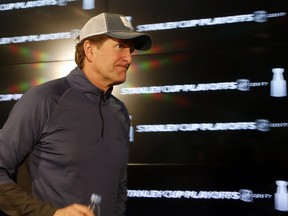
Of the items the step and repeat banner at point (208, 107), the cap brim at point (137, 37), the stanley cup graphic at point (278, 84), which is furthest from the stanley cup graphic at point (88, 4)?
the stanley cup graphic at point (278, 84)

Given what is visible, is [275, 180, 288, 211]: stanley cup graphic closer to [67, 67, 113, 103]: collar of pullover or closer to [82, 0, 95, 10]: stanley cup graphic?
[67, 67, 113, 103]: collar of pullover

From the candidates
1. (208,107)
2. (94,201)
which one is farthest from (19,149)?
(208,107)

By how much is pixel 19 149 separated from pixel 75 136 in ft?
0.51

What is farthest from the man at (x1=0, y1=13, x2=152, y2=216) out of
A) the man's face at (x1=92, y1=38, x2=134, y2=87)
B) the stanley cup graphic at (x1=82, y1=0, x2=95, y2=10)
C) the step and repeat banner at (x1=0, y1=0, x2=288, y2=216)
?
the stanley cup graphic at (x1=82, y1=0, x2=95, y2=10)

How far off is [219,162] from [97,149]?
766 millimetres

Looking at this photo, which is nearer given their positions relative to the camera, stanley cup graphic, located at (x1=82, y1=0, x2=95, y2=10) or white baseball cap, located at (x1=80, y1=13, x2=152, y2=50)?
white baseball cap, located at (x1=80, y1=13, x2=152, y2=50)

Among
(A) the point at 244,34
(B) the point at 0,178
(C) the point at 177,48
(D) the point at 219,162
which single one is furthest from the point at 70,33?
(B) the point at 0,178

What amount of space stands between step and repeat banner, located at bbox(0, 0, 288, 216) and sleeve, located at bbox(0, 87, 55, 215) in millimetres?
843

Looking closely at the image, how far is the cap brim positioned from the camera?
107 cm

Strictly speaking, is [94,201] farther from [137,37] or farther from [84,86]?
[137,37]

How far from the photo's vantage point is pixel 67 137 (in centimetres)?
103

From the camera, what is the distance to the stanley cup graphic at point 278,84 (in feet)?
5.29

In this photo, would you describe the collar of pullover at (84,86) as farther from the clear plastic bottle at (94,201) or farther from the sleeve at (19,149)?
the clear plastic bottle at (94,201)

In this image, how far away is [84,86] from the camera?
1.12 meters
